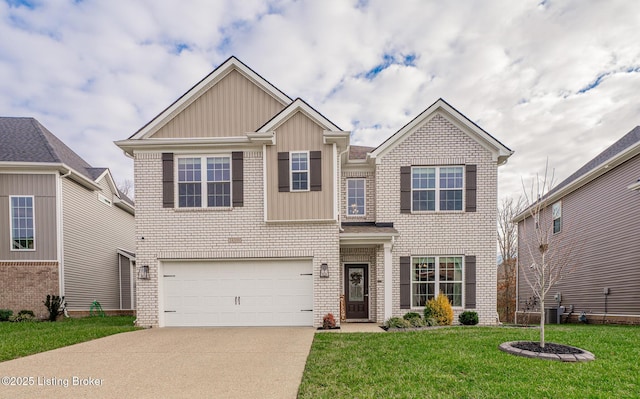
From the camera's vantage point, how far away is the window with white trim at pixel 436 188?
10.7 metres

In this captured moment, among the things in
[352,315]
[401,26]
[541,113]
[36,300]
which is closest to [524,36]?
[401,26]

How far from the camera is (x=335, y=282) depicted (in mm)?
9523

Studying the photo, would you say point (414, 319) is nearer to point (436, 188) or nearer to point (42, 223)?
point (436, 188)

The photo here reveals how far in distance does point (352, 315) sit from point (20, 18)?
15.4 m

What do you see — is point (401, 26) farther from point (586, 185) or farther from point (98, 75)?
point (98, 75)

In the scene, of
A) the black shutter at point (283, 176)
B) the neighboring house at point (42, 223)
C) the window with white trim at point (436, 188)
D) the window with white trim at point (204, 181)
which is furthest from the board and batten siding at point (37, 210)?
the window with white trim at point (436, 188)

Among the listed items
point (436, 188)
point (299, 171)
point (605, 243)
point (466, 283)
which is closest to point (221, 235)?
point (299, 171)

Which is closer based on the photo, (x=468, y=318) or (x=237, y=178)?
(x=237, y=178)

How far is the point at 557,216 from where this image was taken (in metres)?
15.2

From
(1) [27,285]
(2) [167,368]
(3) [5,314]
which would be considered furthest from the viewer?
(1) [27,285]

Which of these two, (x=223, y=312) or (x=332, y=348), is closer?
(x=332, y=348)

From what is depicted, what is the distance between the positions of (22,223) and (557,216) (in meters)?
23.0

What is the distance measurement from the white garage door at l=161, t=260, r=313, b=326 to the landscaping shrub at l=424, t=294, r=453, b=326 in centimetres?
372

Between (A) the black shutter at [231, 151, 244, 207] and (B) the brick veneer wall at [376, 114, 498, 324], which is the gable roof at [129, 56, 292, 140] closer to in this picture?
(A) the black shutter at [231, 151, 244, 207]
